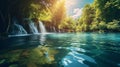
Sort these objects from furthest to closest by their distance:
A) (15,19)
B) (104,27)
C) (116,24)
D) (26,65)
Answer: (104,27) < (116,24) < (15,19) < (26,65)

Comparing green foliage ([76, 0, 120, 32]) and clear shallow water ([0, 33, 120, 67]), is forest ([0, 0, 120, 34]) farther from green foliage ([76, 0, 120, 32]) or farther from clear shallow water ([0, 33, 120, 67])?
clear shallow water ([0, 33, 120, 67])

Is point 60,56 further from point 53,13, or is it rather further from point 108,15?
point 53,13

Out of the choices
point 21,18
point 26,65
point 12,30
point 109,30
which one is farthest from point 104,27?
point 26,65

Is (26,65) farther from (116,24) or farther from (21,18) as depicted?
(116,24)

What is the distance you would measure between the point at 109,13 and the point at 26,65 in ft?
149

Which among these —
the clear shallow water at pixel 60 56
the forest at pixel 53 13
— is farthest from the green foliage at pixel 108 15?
the clear shallow water at pixel 60 56

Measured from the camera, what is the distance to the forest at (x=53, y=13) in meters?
21.8

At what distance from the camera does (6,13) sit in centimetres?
2239

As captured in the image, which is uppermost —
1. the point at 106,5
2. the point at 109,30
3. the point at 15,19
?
the point at 106,5

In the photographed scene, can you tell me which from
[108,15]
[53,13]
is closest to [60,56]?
[108,15]

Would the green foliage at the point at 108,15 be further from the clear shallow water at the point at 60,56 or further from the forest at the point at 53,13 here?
the clear shallow water at the point at 60,56

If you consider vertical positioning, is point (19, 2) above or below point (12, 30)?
above

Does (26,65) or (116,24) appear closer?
(26,65)

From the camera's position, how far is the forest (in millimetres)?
21759
